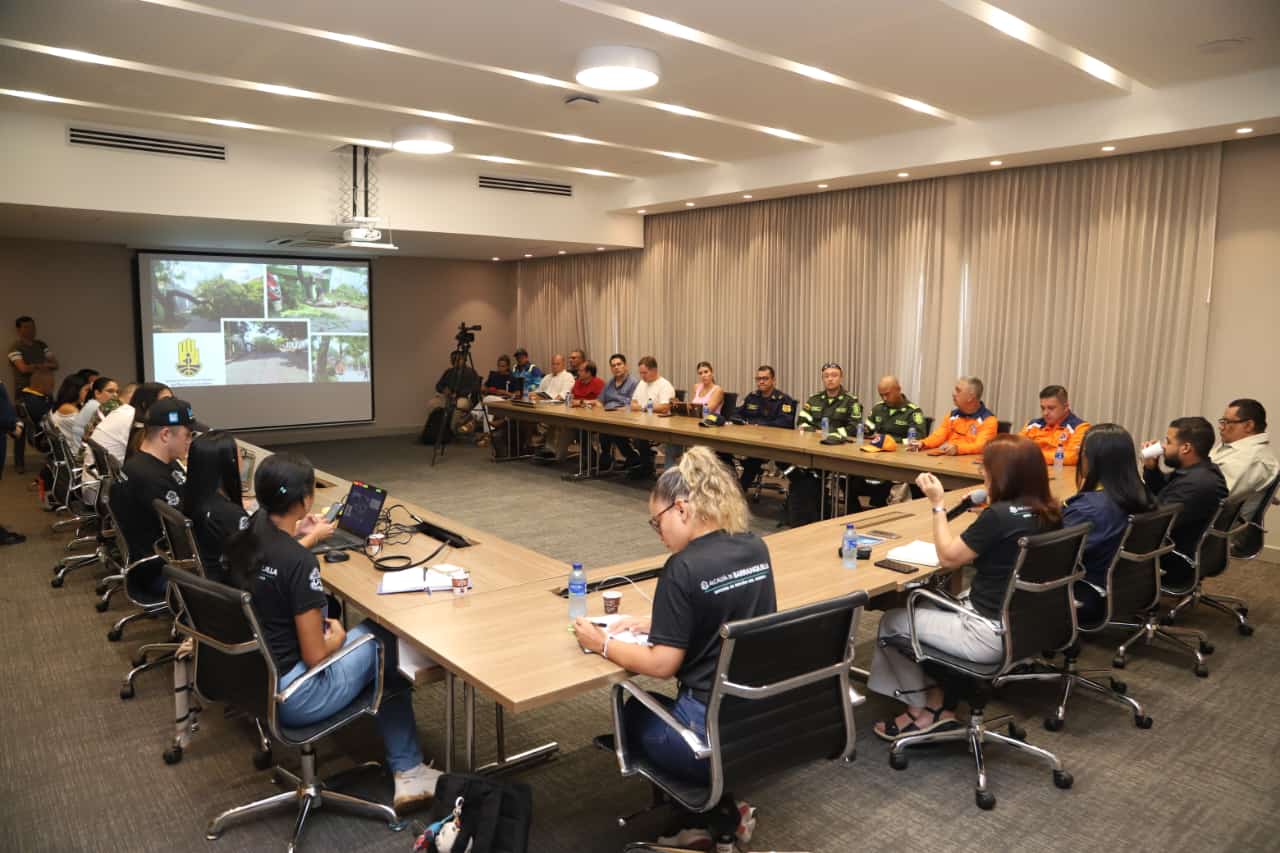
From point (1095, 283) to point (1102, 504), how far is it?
3925mm

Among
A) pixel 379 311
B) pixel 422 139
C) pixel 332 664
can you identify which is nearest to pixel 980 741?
pixel 332 664

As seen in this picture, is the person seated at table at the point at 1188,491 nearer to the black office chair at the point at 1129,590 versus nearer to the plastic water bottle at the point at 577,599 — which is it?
the black office chair at the point at 1129,590

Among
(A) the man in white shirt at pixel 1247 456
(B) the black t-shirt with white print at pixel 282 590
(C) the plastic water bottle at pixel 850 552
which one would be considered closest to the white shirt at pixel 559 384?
(A) the man in white shirt at pixel 1247 456

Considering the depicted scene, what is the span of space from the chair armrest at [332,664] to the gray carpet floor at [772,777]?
487 millimetres

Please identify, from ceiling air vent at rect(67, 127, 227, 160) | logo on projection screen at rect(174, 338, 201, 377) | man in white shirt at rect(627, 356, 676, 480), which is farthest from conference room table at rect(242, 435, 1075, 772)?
logo on projection screen at rect(174, 338, 201, 377)

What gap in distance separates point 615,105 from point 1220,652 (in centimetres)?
500

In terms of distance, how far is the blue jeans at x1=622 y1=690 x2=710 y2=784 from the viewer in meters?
2.07

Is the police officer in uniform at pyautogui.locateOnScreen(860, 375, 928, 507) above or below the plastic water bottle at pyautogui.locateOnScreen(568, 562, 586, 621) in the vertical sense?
above

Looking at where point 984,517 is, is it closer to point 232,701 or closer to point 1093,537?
point 1093,537

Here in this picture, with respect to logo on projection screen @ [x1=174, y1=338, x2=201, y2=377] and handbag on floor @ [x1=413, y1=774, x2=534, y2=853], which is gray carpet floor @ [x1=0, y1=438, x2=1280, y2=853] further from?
logo on projection screen @ [x1=174, y1=338, x2=201, y2=377]

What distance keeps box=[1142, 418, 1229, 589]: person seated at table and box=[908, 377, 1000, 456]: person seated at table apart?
5.79 feet

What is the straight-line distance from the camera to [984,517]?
2.84 meters

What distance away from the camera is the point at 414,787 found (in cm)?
274

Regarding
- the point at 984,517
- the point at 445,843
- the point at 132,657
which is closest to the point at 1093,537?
the point at 984,517
